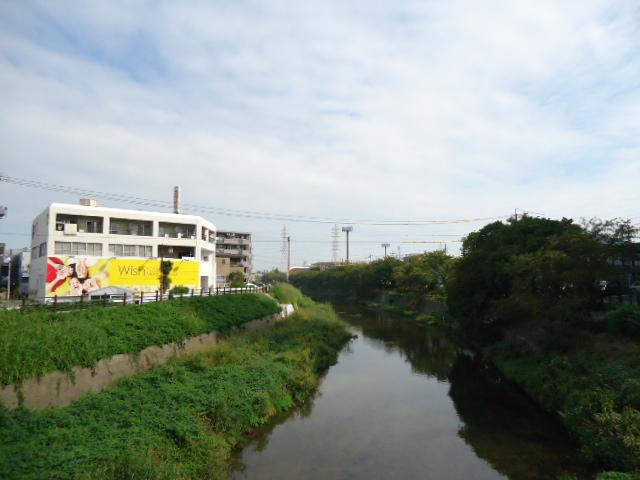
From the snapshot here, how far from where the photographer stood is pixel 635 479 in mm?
10859

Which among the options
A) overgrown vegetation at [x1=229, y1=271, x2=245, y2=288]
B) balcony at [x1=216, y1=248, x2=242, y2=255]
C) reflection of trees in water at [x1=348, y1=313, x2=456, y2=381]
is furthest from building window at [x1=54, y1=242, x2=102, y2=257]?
balcony at [x1=216, y1=248, x2=242, y2=255]

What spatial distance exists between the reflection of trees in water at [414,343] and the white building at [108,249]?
19.5 meters

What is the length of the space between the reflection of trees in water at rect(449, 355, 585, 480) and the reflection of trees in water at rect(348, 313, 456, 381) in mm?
4330

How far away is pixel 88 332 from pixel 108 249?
26229mm

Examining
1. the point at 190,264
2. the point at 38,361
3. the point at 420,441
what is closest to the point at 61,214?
the point at 190,264

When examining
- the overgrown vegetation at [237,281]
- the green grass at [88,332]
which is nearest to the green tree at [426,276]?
the overgrown vegetation at [237,281]

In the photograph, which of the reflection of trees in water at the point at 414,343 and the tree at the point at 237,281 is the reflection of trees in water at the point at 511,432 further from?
the tree at the point at 237,281

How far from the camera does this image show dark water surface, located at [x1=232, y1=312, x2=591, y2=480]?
13.9 meters

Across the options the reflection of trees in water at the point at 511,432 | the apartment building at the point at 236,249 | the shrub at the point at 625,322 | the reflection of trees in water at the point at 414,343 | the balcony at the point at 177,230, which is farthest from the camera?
the apartment building at the point at 236,249

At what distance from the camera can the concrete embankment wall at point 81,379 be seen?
1322 centimetres

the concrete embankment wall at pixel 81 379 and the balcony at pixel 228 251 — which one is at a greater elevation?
the balcony at pixel 228 251

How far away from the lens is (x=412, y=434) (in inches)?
675

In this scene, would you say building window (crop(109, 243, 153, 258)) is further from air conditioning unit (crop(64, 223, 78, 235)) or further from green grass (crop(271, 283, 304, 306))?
green grass (crop(271, 283, 304, 306))

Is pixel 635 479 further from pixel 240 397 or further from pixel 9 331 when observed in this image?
pixel 9 331
